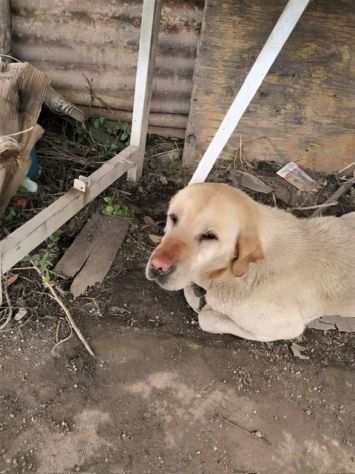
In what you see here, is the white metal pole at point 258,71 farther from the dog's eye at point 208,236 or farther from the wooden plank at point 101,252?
the dog's eye at point 208,236

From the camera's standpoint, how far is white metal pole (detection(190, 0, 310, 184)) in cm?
264

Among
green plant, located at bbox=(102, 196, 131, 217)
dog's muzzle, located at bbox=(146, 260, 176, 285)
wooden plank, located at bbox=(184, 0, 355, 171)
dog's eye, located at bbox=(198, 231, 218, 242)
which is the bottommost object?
green plant, located at bbox=(102, 196, 131, 217)

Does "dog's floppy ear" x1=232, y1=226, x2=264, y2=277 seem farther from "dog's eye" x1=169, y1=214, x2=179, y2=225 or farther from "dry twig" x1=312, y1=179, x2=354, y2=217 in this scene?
"dry twig" x1=312, y1=179, x2=354, y2=217

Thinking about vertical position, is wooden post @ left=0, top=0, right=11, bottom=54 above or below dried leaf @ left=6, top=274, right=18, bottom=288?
above

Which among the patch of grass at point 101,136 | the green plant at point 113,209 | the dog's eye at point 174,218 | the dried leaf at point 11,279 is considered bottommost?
the dried leaf at point 11,279

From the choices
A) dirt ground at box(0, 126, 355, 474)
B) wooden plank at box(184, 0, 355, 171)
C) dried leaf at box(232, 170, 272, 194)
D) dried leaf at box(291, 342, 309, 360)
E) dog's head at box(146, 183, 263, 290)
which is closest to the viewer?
dog's head at box(146, 183, 263, 290)

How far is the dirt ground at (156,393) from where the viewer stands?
247 centimetres

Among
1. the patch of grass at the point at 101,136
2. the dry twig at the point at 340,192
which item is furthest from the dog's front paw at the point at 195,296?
the patch of grass at the point at 101,136

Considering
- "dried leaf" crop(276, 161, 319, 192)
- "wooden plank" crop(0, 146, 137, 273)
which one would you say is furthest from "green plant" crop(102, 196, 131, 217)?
"dried leaf" crop(276, 161, 319, 192)

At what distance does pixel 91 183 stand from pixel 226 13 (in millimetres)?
1621

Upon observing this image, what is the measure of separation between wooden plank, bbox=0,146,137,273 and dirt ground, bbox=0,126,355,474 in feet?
1.19

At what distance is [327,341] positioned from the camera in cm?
317

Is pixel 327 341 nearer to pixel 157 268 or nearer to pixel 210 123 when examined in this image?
pixel 157 268

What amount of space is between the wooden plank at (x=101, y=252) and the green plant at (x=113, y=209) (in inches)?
1.6
